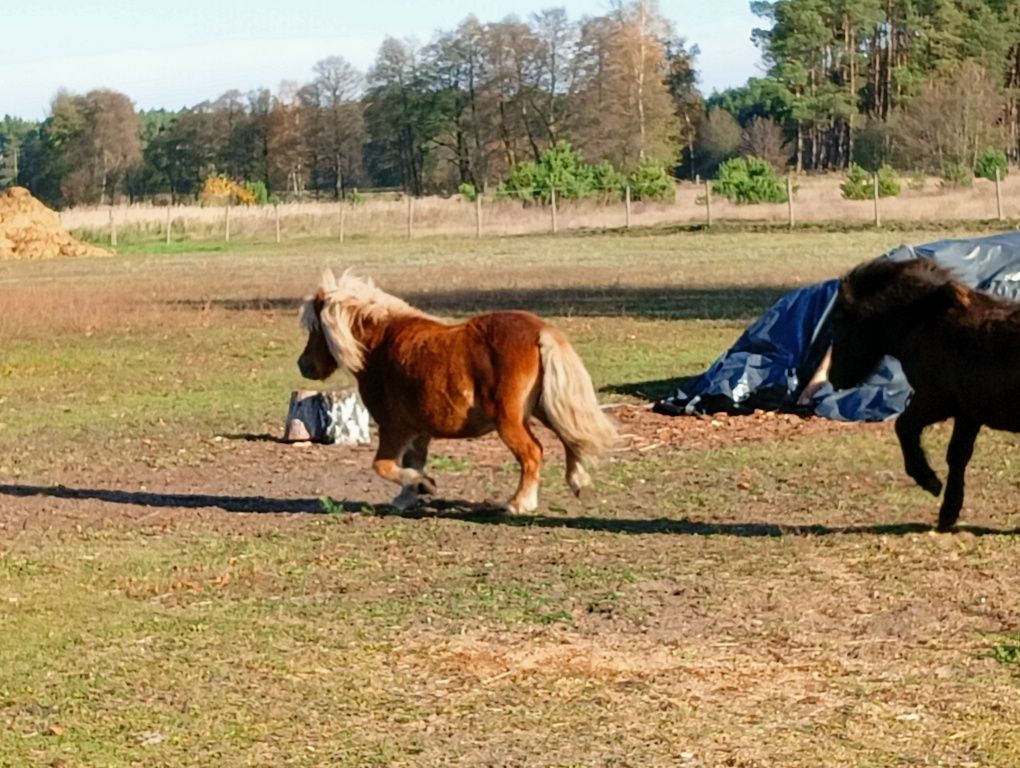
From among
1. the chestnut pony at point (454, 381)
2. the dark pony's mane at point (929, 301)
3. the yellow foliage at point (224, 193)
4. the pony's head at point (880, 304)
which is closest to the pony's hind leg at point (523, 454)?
the chestnut pony at point (454, 381)

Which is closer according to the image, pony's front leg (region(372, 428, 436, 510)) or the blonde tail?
the blonde tail

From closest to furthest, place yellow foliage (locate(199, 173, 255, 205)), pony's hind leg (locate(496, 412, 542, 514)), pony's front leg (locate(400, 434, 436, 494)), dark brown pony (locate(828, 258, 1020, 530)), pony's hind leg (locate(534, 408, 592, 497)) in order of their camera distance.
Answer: dark brown pony (locate(828, 258, 1020, 530)), pony's hind leg (locate(496, 412, 542, 514)), pony's hind leg (locate(534, 408, 592, 497)), pony's front leg (locate(400, 434, 436, 494)), yellow foliage (locate(199, 173, 255, 205))

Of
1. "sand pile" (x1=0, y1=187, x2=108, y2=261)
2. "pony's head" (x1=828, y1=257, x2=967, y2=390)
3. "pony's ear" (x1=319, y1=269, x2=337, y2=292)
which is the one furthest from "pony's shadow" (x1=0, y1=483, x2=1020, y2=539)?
"sand pile" (x1=0, y1=187, x2=108, y2=261)

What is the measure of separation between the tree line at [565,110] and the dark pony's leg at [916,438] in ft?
243

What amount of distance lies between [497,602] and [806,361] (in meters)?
7.27

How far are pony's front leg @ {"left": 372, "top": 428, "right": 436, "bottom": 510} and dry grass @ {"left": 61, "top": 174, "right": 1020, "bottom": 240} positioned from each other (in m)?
47.3

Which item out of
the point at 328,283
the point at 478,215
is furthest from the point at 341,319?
the point at 478,215

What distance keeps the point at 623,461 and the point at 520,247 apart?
37.7 meters

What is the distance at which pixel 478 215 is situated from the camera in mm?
60750

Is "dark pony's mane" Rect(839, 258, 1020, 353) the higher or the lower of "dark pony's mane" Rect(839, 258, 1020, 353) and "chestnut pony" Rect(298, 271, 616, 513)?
the higher

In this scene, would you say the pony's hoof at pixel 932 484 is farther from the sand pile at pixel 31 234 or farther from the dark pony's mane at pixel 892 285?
the sand pile at pixel 31 234

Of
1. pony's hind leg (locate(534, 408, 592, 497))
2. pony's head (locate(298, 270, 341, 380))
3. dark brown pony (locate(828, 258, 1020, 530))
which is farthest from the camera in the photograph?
pony's head (locate(298, 270, 341, 380))

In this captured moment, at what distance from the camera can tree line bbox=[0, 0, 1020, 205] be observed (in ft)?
301

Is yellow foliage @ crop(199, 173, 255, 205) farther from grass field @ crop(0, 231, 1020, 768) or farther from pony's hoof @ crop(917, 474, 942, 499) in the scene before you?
pony's hoof @ crop(917, 474, 942, 499)
